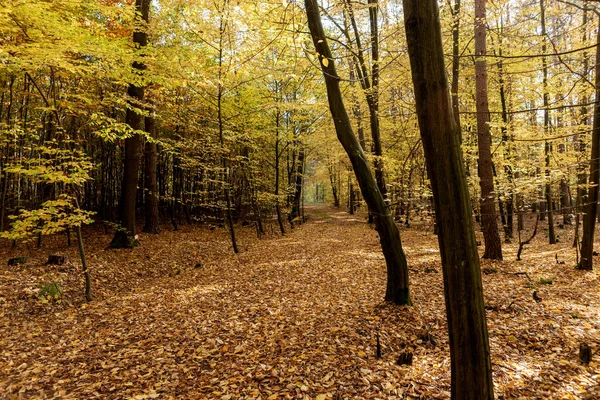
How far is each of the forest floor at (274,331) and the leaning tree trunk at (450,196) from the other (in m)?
1.42

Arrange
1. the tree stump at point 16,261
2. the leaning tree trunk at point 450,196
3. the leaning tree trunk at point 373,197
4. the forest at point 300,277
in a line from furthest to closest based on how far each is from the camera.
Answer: the tree stump at point 16,261, the leaning tree trunk at point 373,197, the forest at point 300,277, the leaning tree trunk at point 450,196

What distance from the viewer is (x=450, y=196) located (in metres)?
2.47

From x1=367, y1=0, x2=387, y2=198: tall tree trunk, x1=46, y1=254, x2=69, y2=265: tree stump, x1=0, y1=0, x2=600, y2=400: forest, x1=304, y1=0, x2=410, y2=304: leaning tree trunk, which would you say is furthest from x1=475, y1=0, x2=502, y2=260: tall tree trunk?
x1=46, y1=254, x2=69, y2=265: tree stump

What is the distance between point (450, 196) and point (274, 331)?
4048 mm

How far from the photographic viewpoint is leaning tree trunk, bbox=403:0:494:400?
2.43 meters

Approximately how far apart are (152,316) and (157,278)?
2983 mm

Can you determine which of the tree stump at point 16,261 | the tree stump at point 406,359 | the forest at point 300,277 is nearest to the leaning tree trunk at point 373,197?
the forest at point 300,277

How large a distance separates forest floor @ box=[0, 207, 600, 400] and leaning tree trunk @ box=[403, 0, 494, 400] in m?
1.42

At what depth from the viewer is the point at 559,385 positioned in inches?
140

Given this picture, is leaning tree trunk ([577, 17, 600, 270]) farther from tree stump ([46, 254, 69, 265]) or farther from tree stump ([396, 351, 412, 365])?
tree stump ([46, 254, 69, 265])

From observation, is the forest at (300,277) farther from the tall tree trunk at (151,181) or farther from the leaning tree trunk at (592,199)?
the tall tree trunk at (151,181)

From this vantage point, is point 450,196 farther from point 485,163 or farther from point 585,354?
point 485,163

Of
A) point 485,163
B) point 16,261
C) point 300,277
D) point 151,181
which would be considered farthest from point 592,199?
point 151,181

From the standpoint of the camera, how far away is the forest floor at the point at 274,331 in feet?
12.7
